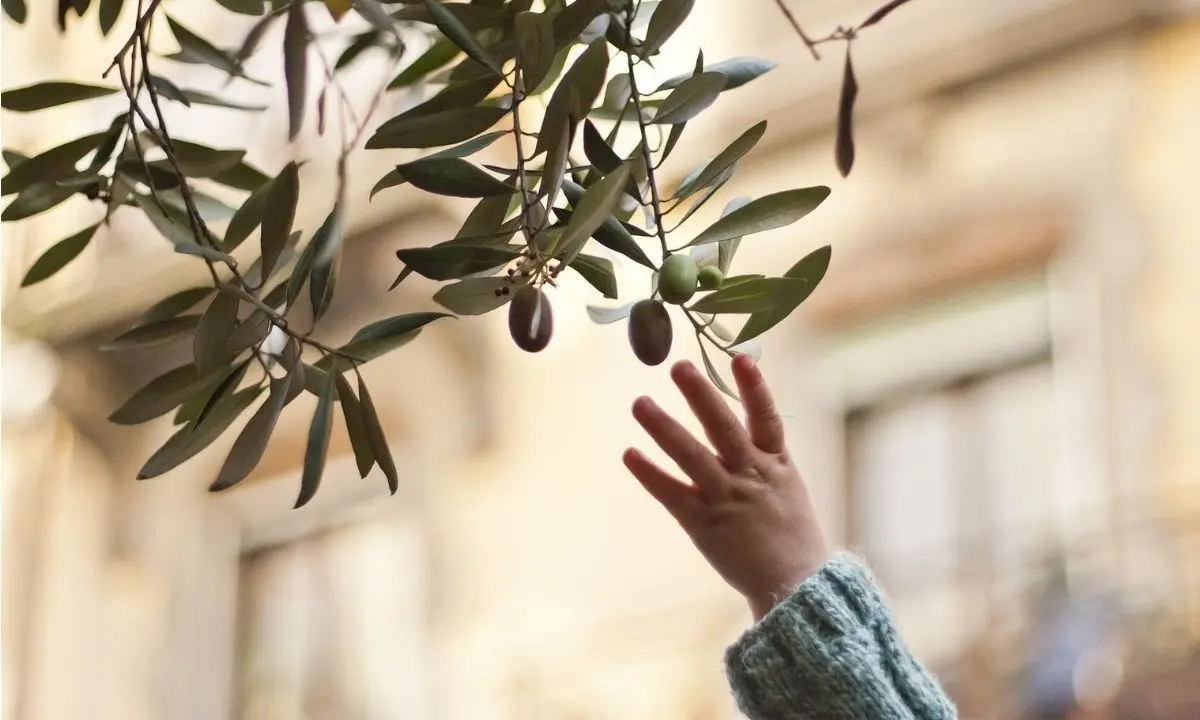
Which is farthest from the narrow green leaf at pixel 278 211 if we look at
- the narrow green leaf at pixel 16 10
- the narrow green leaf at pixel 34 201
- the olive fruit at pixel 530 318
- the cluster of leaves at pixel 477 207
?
the narrow green leaf at pixel 16 10

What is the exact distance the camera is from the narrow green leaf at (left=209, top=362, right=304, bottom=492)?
1.91 feet

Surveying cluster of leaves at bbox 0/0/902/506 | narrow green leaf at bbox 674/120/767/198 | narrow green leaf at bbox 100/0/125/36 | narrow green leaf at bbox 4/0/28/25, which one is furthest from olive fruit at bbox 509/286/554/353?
narrow green leaf at bbox 4/0/28/25

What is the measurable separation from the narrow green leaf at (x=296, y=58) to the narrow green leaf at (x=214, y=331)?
81 mm

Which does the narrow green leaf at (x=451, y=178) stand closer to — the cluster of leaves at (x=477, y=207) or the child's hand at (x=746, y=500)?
the cluster of leaves at (x=477, y=207)

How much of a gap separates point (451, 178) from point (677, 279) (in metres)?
0.12

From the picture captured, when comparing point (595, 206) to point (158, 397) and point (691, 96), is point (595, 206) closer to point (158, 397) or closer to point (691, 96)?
point (691, 96)

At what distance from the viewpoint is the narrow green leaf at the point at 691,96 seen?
568mm

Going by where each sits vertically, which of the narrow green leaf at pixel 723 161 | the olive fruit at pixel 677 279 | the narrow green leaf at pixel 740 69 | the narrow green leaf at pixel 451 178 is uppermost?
the narrow green leaf at pixel 740 69

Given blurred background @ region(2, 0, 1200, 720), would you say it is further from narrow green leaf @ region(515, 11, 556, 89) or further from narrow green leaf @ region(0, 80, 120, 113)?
narrow green leaf @ region(515, 11, 556, 89)

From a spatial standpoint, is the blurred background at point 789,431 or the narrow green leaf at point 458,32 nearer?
the narrow green leaf at point 458,32

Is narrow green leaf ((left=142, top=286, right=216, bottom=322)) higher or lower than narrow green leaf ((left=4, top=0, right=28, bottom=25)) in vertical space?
lower

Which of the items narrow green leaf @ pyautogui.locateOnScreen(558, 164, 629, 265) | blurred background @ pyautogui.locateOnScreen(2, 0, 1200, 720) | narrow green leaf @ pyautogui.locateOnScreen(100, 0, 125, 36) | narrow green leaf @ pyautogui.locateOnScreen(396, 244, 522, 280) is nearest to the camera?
narrow green leaf @ pyautogui.locateOnScreen(558, 164, 629, 265)

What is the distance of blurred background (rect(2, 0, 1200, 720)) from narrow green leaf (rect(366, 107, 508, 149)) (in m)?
0.34

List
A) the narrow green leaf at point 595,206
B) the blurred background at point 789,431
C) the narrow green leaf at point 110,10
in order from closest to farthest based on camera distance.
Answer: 1. the narrow green leaf at point 595,206
2. the narrow green leaf at point 110,10
3. the blurred background at point 789,431
